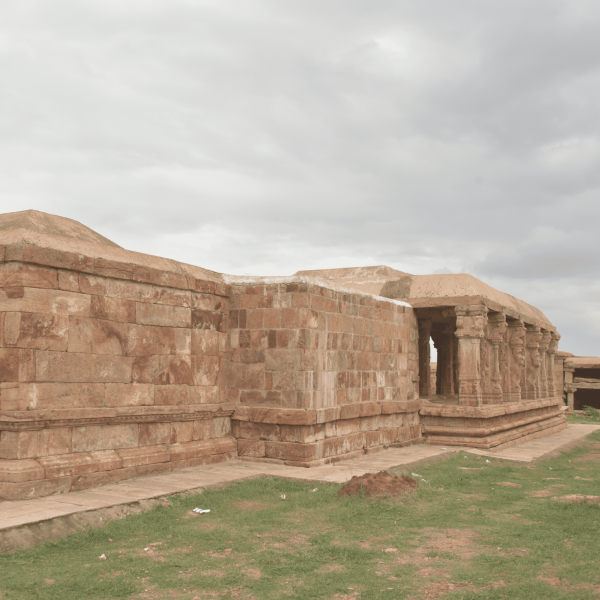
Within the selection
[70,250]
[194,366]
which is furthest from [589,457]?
[70,250]

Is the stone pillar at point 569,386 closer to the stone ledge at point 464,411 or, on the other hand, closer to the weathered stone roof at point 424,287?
the weathered stone roof at point 424,287

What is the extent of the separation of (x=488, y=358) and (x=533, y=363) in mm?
4682

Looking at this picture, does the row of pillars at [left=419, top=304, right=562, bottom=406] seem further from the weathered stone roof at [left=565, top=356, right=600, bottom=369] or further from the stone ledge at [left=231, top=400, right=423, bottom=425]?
the weathered stone roof at [left=565, top=356, right=600, bottom=369]

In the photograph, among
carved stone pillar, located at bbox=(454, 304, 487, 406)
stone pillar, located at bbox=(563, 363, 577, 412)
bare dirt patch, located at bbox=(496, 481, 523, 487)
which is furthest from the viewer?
stone pillar, located at bbox=(563, 363, 577, 412)

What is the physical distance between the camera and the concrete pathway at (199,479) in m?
5.93

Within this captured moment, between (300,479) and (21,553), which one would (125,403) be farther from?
(21,553)

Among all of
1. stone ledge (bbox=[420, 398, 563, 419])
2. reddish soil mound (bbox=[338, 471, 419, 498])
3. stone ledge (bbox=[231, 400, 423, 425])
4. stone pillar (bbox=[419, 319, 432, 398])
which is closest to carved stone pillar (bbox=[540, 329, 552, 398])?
stone pillar (bbox=[419, 319, 432, 398])

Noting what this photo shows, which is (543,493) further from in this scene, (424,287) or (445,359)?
(445,359)

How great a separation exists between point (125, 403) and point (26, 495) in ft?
5.84

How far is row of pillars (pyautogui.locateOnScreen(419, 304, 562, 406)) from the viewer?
13539mm

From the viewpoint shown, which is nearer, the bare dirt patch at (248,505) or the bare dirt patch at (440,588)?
the bare dirt patch at (440,588)

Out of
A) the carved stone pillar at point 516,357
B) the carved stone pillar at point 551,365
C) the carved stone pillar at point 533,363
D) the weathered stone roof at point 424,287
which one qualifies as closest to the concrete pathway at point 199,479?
the weathered stone roof at point 424,287

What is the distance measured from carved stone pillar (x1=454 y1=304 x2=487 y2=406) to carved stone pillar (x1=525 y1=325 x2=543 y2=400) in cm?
604

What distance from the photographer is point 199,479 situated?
7.84 meters
